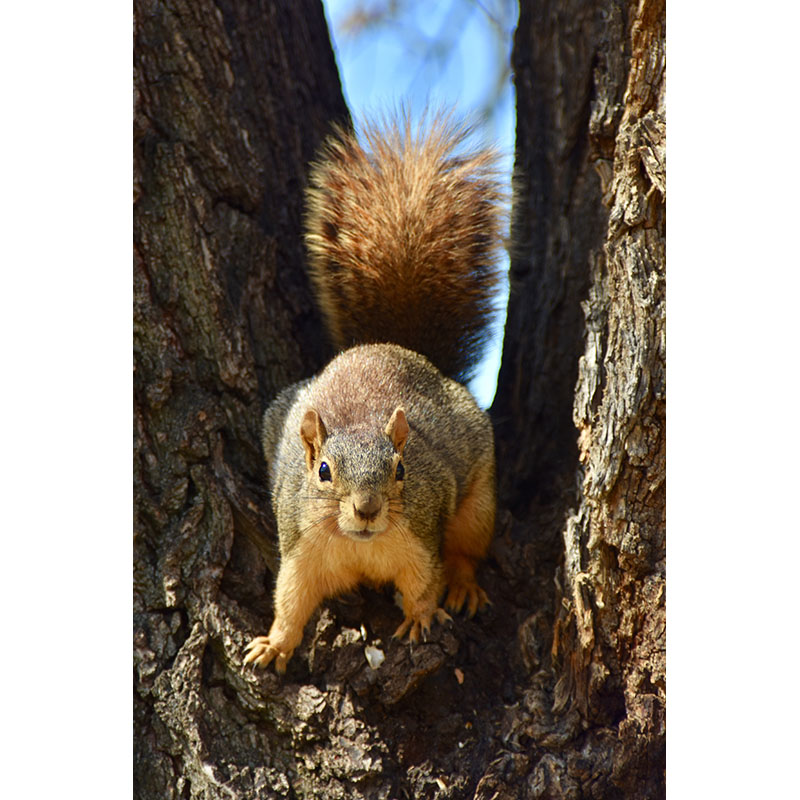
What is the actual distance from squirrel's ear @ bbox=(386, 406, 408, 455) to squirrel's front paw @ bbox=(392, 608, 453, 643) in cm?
35

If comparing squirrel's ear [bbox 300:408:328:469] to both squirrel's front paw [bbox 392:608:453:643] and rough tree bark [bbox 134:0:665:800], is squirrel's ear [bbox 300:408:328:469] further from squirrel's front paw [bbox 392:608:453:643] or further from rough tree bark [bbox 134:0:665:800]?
squirrel's front paw [bbox 392:608:453:643]

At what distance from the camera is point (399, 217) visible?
2328 millimetres

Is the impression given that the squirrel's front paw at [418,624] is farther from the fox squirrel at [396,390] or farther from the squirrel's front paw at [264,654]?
the squirrel's front paw at [264,654]

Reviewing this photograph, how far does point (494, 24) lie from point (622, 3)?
1.63 meters

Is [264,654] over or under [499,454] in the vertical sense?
under

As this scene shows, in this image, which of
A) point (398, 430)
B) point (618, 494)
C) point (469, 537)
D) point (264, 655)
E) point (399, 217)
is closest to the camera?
point (618, 494)

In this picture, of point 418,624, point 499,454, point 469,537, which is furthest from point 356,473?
point 499,454

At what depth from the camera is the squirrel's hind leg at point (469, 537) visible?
6.89 feet

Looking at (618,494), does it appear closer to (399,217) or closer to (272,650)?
(272,650)

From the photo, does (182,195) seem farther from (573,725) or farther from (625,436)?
(573,725)

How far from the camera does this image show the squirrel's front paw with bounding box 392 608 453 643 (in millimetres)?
1906

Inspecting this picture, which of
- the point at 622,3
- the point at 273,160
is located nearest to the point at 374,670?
the point at 273,160

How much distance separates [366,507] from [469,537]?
49cm

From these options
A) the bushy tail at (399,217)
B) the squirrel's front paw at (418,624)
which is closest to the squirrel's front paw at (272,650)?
the squirrel's front paw at (418,624)
